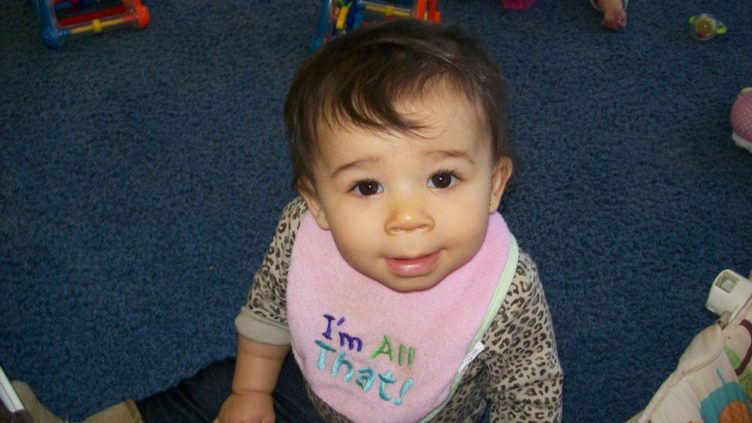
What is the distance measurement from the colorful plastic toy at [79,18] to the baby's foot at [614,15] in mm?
1053

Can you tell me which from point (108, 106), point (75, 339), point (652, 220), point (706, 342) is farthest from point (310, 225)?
point (108, 106)

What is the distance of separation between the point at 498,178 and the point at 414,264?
13cm

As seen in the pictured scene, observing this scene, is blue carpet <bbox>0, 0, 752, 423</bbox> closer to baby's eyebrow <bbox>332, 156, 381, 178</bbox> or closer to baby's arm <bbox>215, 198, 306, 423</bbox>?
baby's arm <bbox>215, 198, 306, 423</bbox>

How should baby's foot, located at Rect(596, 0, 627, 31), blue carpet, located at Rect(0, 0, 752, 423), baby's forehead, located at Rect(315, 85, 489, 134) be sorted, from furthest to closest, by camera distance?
baby's foot, located at Rect(596, 0, 627, 31), blue carpet, located at Rect(0, 0, 752, 423), baby's forehead, located at Rect(315, 85, 489, 134)

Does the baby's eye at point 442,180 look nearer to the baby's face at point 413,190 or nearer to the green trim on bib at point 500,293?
the baby's face at point 413,190

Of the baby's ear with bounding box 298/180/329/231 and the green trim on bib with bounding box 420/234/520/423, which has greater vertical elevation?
the baby's ear with bounding box 298/180/329/231

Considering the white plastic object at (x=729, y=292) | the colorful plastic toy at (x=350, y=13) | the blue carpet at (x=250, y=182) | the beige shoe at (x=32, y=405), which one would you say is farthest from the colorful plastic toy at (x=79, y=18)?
the white plastic object at (x=729, y=292)

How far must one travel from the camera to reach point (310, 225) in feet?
2.80

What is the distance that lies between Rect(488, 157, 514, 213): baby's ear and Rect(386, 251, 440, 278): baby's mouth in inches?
3.5

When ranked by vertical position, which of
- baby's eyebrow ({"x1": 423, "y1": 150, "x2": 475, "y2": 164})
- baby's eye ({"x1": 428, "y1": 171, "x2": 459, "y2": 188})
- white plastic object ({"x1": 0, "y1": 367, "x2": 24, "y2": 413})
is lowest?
white plastic object ({"x1": 0, "y1": 367, "x2": 24, "y2": 413})

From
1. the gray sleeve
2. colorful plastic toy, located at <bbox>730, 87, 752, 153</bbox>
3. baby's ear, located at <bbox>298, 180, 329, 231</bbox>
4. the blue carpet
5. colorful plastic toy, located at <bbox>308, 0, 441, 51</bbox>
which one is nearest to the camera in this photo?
baby's ear, located at <bbox>298, 180, 329, 231</bbox>

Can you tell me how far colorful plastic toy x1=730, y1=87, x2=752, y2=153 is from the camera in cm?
154

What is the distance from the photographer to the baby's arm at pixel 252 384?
2.97 feet

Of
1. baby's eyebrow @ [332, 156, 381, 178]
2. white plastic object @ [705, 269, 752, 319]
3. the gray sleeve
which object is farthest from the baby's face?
white plastic object @ [705, 269, 752, 319]
